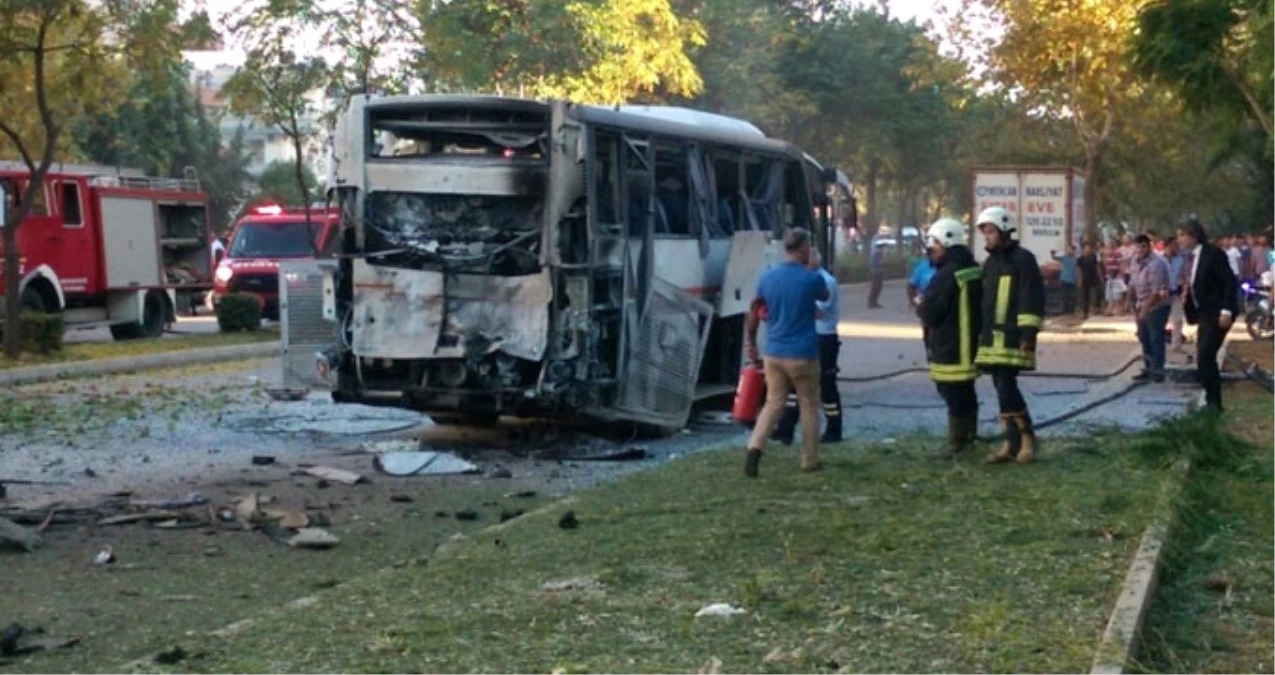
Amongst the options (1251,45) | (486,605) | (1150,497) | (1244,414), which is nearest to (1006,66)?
(1244,414)

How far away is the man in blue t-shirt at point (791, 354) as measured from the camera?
530 inches

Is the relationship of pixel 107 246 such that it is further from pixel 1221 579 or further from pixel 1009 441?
pixel 1221 579

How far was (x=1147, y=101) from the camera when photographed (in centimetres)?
4438

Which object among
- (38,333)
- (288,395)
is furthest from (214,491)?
(38,333)

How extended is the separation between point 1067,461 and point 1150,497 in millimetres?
2423

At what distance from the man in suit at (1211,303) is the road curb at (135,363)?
13.8m

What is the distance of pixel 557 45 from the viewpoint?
39062mm

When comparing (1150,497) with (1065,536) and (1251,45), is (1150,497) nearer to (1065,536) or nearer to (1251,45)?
(1065,536)

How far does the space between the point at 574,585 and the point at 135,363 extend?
62.0ft

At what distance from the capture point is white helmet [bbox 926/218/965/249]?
1430 cm

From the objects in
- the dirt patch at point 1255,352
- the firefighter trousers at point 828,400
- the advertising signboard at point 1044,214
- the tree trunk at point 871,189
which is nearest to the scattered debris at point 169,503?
the firefighter trousers at point 828,400

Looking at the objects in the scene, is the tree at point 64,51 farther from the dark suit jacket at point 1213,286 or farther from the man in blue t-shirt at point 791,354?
the dark suit jacket at point 1213,286

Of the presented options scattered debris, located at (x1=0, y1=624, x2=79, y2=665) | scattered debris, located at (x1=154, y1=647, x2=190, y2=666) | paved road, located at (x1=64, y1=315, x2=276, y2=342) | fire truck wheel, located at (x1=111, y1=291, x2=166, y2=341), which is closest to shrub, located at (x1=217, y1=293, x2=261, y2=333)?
fire truck wheel, located at (x1=111, y1=291, x2=166, y2=341)

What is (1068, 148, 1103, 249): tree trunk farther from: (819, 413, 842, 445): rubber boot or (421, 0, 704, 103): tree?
(819, 413, 842, 445): rubber boot
